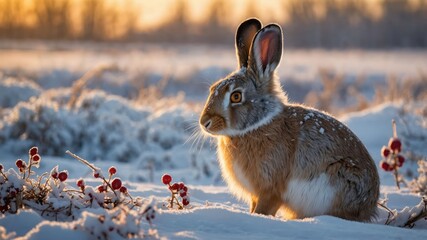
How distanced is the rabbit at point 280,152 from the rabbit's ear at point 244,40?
0.23m

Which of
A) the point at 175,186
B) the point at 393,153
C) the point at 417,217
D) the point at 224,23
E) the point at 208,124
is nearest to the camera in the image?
the point at 175,186

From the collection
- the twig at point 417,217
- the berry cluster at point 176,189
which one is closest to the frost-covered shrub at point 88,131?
the berry cluster at point 176,189

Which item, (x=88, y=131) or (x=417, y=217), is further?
(x=88, y=131)

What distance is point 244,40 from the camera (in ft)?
14.9

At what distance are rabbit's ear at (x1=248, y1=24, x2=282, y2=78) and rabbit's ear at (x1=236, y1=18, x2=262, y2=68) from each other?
7.5 inches

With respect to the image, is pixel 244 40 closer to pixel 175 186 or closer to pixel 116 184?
pixel 175 186

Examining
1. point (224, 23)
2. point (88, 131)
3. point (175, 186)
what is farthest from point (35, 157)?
point (224, 23)

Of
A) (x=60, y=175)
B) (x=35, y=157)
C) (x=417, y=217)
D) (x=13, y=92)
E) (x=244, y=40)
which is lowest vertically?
(x=417, y=217)

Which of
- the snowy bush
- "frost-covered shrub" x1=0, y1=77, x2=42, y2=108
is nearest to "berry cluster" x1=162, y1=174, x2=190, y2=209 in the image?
the snowy bush

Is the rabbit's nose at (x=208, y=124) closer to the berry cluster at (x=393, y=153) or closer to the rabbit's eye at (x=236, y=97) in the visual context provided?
the rabbit's eye at (x=236, y=97)

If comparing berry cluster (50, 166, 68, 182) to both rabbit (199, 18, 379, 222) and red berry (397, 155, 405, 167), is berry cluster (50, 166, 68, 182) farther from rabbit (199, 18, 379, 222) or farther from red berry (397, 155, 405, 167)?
red berry (397, 155, 405, 167)

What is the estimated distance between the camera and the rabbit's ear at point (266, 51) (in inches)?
166

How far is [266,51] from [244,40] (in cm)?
32

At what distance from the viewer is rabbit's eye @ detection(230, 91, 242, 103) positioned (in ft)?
13.5
